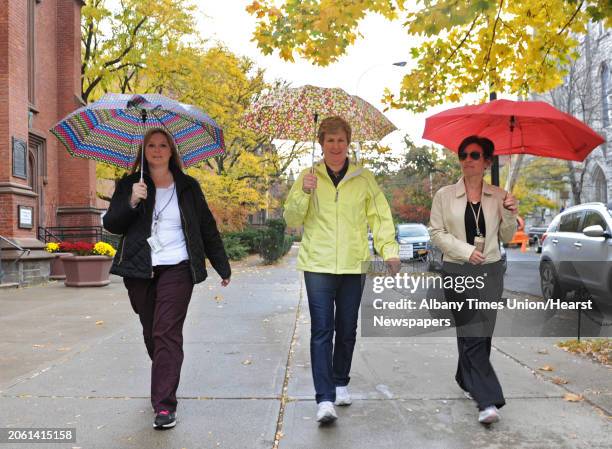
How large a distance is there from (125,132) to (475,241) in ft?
8.97

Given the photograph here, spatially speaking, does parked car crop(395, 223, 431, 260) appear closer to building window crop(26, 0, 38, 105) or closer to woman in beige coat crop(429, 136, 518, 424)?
building window crop(26, 0, 38, 105)

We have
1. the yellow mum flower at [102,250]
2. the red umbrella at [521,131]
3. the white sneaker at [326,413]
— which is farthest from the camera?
the yellow mum flower at [102,250]

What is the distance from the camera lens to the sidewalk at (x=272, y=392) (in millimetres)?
3707

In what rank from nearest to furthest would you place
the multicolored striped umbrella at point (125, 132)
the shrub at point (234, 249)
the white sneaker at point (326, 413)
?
the white sneaker at point (326, 413) < the multicolored striped umbrella at point (125, 132) < the shrub at point (234, 249)

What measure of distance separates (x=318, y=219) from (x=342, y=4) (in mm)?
2775

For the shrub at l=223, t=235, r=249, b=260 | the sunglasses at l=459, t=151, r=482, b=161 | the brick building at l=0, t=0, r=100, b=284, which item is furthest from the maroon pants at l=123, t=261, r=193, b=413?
the shrub at l=223, t=235, r=249, b=260

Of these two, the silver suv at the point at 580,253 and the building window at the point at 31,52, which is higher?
the building window at the point at 31,52

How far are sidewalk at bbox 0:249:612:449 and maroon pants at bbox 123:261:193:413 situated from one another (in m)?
0.27

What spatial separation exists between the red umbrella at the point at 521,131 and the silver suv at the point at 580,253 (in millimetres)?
3687

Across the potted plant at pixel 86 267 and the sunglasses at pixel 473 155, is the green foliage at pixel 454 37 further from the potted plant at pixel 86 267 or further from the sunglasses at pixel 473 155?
the potted plant at pixel 86 267

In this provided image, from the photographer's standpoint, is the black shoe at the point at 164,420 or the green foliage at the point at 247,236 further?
the green foliage at the point at 247,236

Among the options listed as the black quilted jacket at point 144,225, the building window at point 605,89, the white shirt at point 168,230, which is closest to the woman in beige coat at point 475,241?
the black quilted jacket at point 144,225

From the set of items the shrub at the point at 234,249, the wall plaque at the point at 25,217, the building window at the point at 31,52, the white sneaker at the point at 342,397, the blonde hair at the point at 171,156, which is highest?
the building window at the point at 31,52

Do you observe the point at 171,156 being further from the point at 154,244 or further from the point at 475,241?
the point at 475,241
